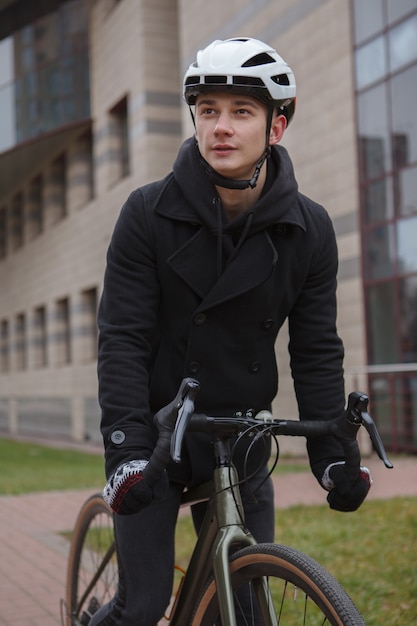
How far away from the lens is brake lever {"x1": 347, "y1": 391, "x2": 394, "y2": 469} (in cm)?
233

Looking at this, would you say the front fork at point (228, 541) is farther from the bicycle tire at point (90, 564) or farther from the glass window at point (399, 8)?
the glass window at point (399, 8)

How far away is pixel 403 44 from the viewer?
549 inches

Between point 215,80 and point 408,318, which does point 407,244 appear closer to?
point 408,318

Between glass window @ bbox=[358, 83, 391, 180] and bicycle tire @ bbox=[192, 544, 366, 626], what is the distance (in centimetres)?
1237

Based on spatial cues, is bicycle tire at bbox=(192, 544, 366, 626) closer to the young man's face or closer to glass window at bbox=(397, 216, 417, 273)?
the young man's face

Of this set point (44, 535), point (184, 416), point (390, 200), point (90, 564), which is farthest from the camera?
point (390, 200)

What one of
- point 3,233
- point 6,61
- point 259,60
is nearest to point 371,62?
point 259,60

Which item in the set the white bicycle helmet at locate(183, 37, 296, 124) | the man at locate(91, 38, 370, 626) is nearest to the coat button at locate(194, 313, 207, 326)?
the man at locate(91, 38, 370, 626)

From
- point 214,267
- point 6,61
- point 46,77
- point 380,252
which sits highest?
point 6,61

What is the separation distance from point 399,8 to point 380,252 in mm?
3724

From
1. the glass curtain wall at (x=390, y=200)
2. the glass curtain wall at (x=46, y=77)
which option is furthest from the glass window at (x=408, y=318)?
the glass curtain wall at (x=46, y=77)

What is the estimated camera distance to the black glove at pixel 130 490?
241 centimetres

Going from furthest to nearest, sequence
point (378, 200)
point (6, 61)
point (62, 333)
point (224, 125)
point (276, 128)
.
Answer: point (62, 333) → point (6, 61) → point (378, 200) → point (276, 128) → point (224, 125)

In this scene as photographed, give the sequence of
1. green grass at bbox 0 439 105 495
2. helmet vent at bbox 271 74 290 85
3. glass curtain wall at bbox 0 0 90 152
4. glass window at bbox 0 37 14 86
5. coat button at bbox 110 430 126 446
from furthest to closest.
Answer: glass window at bbox 0 37 14 86 → glass curtain wall at bbox 0 0 90 152 → green grass at bbox 0 439 105 495 → helmet vent at bbox 271 74 290 85 → coat button at bbox 110 430 126 446
